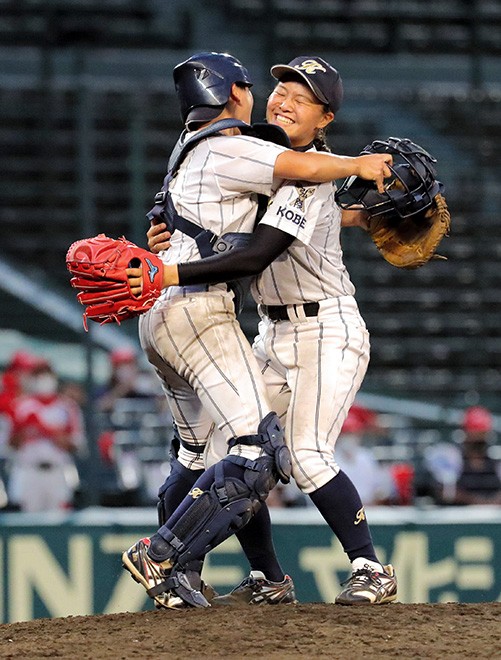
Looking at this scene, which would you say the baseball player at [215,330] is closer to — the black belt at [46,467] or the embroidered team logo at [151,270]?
the embroidered team logo at [151,270]

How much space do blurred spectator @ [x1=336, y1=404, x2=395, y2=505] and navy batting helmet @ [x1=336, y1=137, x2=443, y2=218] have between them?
4047 millimetres

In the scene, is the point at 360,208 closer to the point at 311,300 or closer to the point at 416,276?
the point at 311,300

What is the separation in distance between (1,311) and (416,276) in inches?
127

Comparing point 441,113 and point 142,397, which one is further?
point 441,113

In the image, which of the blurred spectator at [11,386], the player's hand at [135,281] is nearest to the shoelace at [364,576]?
the player's hand at [135,281]

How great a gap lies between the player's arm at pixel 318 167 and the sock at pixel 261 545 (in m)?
1.11

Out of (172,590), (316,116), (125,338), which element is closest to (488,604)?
(172,590)

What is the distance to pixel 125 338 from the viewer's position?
10008mm

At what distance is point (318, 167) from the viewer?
154 inches

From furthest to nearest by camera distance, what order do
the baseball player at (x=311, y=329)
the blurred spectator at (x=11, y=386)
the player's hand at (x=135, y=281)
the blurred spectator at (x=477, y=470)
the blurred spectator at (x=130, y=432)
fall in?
the blurred spectator at (x=11, y=386), the blurred spectator at (x=477, y=470), the blurred spectator at (x=130, y=432), the baseball player at (x=311, y=329), the player's hand at (x=135, y=281)

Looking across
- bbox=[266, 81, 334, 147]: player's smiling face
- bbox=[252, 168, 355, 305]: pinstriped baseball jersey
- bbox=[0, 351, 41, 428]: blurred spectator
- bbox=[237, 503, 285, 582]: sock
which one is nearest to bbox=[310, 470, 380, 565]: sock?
bbox=[237, 503, 285, 582]: sock

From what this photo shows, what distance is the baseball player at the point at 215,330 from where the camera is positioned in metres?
3.93

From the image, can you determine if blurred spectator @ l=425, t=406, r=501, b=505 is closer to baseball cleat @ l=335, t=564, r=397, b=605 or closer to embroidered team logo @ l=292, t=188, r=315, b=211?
baseball cleat @ l=335, t=564, r=397, b=605

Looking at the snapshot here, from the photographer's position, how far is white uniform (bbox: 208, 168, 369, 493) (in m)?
4.07
